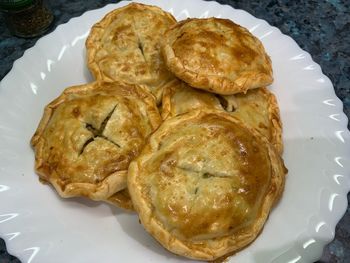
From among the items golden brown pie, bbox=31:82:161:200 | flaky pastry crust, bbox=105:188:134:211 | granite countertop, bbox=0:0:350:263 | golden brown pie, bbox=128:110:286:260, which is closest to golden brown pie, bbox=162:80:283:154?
golden brown pie, bbox=31:82:161:200

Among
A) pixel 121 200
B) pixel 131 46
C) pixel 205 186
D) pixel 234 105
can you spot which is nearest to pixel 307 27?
pixel 234 105

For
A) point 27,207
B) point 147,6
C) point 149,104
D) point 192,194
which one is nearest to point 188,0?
point 147,6

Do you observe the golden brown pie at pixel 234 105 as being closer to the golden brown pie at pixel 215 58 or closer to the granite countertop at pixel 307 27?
the golden brown pie at pixel 215 58

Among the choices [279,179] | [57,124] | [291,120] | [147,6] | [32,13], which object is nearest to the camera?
[279,179]

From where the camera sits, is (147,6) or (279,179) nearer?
(279,179)

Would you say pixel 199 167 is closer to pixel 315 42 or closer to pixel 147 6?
pixel 147 6
